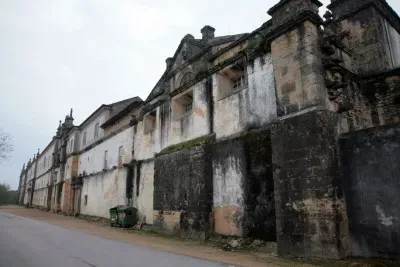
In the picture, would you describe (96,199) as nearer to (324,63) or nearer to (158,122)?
(158,122)

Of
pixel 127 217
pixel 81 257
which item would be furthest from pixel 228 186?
pixel 127 217

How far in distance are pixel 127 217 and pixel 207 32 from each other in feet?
34.9

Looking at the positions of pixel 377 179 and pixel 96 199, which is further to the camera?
pixel 96 199

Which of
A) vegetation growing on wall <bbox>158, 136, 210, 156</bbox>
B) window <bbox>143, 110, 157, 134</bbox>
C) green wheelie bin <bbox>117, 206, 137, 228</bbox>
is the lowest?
green wheelie bin <bbox>117, 206, 137, 228</bbox>

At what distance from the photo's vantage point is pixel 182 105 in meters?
13.6

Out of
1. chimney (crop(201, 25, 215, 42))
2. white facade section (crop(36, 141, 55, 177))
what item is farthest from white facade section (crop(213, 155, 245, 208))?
white facade section (crop(36, 141, 55, 177))

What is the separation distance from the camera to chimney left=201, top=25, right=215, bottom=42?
591 inches

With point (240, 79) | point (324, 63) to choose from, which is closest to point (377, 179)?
point (324, 63)

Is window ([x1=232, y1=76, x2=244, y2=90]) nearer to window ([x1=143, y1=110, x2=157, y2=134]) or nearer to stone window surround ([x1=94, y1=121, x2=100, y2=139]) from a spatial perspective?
window ([x1=143, y1=110, x2=157, y2=134])

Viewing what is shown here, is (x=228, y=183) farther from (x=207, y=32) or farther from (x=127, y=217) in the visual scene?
(x=207, y=32)

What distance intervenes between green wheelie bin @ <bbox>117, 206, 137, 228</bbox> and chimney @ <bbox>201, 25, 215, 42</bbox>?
9.85m

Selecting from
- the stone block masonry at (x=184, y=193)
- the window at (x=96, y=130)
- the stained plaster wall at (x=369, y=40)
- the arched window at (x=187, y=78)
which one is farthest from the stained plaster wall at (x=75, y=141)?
the stained plaster wall at (x=369, y=40)

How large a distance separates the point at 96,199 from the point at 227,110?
15544 millimetres

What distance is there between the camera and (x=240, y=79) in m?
10.9
